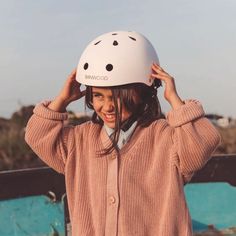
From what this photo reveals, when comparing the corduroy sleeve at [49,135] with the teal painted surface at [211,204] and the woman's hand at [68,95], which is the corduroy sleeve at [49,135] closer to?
the woman's hand at [68,95]

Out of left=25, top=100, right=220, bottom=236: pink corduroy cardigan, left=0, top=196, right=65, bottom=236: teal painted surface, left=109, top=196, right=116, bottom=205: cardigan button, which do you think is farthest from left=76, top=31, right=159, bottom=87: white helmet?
left=0, top=196, right=65, bottom=236: teal painted surface

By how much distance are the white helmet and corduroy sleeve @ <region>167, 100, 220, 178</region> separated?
11.0 inches

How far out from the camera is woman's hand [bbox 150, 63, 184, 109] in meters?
3.20

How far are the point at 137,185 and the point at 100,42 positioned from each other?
750 mm

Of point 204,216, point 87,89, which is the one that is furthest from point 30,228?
point 87,89

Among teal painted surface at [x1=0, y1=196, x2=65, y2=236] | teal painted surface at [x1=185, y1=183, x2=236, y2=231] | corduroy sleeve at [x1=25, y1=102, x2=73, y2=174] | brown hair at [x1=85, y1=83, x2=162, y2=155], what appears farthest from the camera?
teal painted surface at [x1=185, y1=183, x2=236, y2=231]

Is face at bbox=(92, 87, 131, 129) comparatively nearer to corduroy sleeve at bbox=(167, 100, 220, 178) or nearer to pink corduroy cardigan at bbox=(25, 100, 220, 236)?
pink corduroy cardigan at bbox=(25, 100, 220, 236)

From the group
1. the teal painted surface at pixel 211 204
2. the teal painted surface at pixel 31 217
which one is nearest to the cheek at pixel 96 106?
the teal painted surface at pixel 31 217

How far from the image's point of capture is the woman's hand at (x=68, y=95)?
3.39m

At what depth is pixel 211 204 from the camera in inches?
351

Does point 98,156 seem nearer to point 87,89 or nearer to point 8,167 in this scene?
point 87,89

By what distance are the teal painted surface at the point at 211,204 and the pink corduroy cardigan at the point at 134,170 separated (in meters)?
5.67

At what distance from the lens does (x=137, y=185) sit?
3.16 metres

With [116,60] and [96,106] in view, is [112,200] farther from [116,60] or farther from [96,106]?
[116,60]
